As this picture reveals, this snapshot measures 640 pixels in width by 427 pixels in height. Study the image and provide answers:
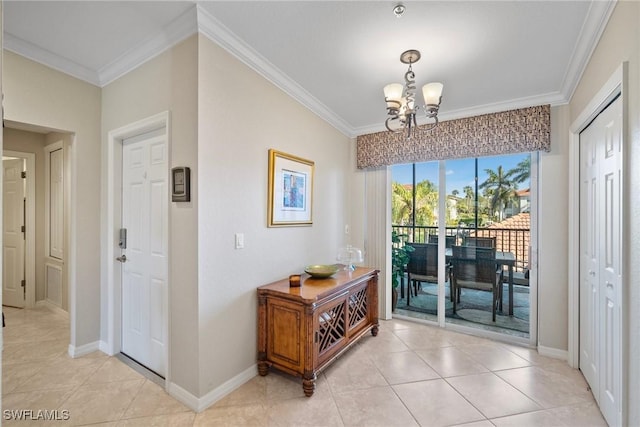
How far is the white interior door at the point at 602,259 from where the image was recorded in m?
1.85

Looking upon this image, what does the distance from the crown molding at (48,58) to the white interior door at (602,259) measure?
4.05 metres

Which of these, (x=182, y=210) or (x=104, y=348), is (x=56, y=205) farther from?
(x=182, y=210)

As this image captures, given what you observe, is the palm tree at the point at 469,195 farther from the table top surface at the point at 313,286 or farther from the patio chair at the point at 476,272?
the table top surface at the point at 313,286

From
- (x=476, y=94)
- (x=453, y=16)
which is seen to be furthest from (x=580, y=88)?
(x=453, y=16)

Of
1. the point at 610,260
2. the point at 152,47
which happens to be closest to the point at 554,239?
the point at 610,260

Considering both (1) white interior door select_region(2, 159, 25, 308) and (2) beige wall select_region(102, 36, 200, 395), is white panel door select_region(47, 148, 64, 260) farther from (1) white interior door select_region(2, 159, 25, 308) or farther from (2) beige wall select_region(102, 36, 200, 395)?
(2) beige wall select_region(102, 36, 200, 395)

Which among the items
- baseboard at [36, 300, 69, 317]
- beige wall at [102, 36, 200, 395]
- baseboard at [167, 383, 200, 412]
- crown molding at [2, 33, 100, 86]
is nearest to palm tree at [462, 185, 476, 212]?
beige wall at [102, 36, 200, 395]

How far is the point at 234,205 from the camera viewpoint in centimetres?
233

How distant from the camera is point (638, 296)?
4.90 ft

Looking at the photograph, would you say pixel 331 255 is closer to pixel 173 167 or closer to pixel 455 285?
pixel 455 285

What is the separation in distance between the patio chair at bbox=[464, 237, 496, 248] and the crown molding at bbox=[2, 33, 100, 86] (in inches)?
165

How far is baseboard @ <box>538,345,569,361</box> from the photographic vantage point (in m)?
2.84

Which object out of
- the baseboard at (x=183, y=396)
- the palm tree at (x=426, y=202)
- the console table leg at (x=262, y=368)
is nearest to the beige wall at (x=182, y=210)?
the baseboard at (x=183, y=396)

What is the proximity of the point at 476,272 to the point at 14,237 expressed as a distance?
6015 millimetres
